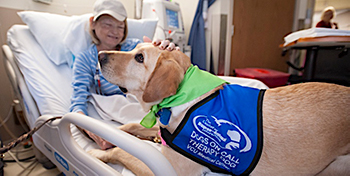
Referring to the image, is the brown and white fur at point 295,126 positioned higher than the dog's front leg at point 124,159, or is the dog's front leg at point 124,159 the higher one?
the brown and white fur at point 295,126

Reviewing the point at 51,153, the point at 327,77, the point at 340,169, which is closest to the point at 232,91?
the point at 340,169

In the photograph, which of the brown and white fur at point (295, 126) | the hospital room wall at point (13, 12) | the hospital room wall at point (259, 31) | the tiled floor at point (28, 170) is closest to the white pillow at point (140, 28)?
the hospital room wall at point (13, 12)

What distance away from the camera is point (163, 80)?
2.60ft

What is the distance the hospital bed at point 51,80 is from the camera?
3.23 ft

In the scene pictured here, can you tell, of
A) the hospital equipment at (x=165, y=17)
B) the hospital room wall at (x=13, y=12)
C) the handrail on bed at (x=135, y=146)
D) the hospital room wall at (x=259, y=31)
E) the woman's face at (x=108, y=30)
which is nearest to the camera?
the handrail on bed at (x=135, y=146)

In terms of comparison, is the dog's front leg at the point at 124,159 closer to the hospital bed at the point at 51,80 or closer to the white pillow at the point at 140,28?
the hospital bed at the point at 51,80

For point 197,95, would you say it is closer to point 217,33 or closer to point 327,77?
point 327,77

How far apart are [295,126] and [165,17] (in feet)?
8.43

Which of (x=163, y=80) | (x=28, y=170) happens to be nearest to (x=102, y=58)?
(x=163, y=80)

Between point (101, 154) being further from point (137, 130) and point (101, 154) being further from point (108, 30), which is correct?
point (108, 30)

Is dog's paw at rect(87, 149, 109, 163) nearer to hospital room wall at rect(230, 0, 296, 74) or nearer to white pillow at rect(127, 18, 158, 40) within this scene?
white pillow at rect(127, 18, 158, 40)

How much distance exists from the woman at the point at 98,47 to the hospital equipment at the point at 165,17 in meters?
1.27

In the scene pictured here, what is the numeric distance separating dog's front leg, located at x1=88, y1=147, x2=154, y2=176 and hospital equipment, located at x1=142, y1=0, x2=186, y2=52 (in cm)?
223

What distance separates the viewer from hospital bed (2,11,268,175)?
984mm
